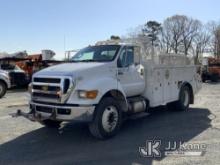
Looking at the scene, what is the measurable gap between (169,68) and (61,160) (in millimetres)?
5541

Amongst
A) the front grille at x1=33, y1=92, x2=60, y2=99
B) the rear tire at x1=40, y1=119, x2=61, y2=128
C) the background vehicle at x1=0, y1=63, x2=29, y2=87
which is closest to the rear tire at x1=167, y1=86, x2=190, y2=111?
the rear tire at x1=40, y1=119, x2=61, y2=128

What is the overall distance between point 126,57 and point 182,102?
375 cm

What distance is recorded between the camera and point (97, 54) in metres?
9.07

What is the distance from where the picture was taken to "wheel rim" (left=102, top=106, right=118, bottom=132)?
790cm

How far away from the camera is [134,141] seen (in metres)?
7.75

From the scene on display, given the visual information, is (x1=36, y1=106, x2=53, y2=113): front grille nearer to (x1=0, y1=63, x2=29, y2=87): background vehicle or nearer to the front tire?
the front tire

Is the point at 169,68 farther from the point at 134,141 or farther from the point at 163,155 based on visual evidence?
the point at 163,155

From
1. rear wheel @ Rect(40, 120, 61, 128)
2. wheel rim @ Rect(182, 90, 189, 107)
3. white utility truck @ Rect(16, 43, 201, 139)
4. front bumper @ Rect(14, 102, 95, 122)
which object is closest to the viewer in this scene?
front bumper @ Rect(14, 102, 95, 122)

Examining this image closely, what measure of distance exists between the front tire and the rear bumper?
20 centimetres

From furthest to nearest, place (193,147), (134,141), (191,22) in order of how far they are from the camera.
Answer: (191,22) → (134,141) → (193,147)

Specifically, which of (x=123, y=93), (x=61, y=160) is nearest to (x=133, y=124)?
(x=123, y=93)

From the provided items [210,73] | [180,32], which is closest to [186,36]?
[180,32]

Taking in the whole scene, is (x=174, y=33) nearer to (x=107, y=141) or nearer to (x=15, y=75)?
(x=15, y=75)

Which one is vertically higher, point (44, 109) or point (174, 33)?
point (174, 33)
